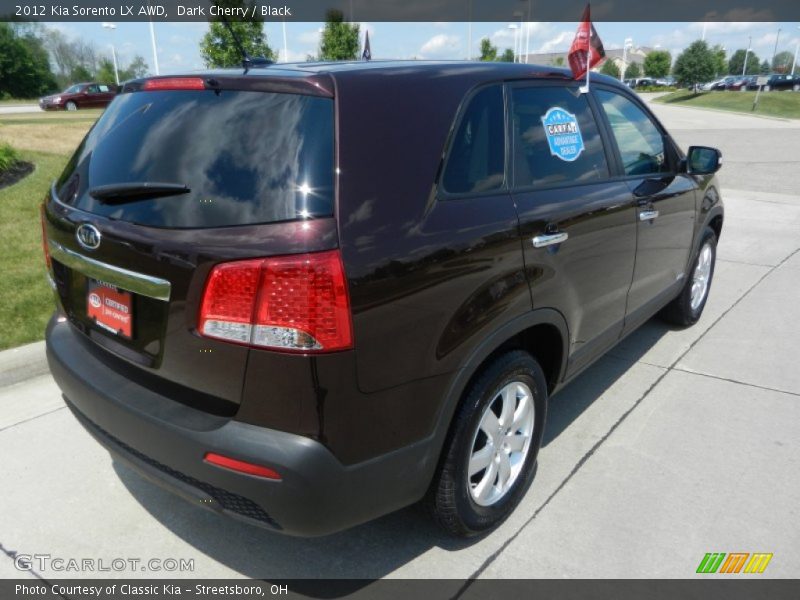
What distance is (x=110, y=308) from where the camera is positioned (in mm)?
2234

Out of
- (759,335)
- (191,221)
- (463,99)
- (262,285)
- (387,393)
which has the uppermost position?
(463,99)

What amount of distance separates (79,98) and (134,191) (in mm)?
32915

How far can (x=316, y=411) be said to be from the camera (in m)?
1.80

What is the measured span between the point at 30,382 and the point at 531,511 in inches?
124

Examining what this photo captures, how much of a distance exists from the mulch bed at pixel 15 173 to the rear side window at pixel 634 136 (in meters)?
7.52

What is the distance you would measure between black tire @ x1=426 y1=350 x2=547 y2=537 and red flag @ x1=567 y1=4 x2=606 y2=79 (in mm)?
1622

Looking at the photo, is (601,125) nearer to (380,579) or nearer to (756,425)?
(756,425)

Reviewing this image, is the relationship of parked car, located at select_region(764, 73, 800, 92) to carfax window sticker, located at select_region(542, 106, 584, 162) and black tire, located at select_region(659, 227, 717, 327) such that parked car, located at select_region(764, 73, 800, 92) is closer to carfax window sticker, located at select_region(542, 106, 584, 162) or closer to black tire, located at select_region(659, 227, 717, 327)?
black tire, located at select_region(659, 227, 717, 327)

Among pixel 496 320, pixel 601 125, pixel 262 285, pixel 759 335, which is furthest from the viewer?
pixel 759 335

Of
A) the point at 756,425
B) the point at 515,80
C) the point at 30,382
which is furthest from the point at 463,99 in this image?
the point at 30,382

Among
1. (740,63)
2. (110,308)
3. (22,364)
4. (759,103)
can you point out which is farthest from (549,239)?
(740,63)

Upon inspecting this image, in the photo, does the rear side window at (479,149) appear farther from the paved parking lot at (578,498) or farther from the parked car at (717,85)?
the parked car at (717,85)

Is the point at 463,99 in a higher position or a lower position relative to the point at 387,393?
higher

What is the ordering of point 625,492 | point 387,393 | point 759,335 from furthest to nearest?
1. point 759,335
2. point 625,492
3. point 387,393
